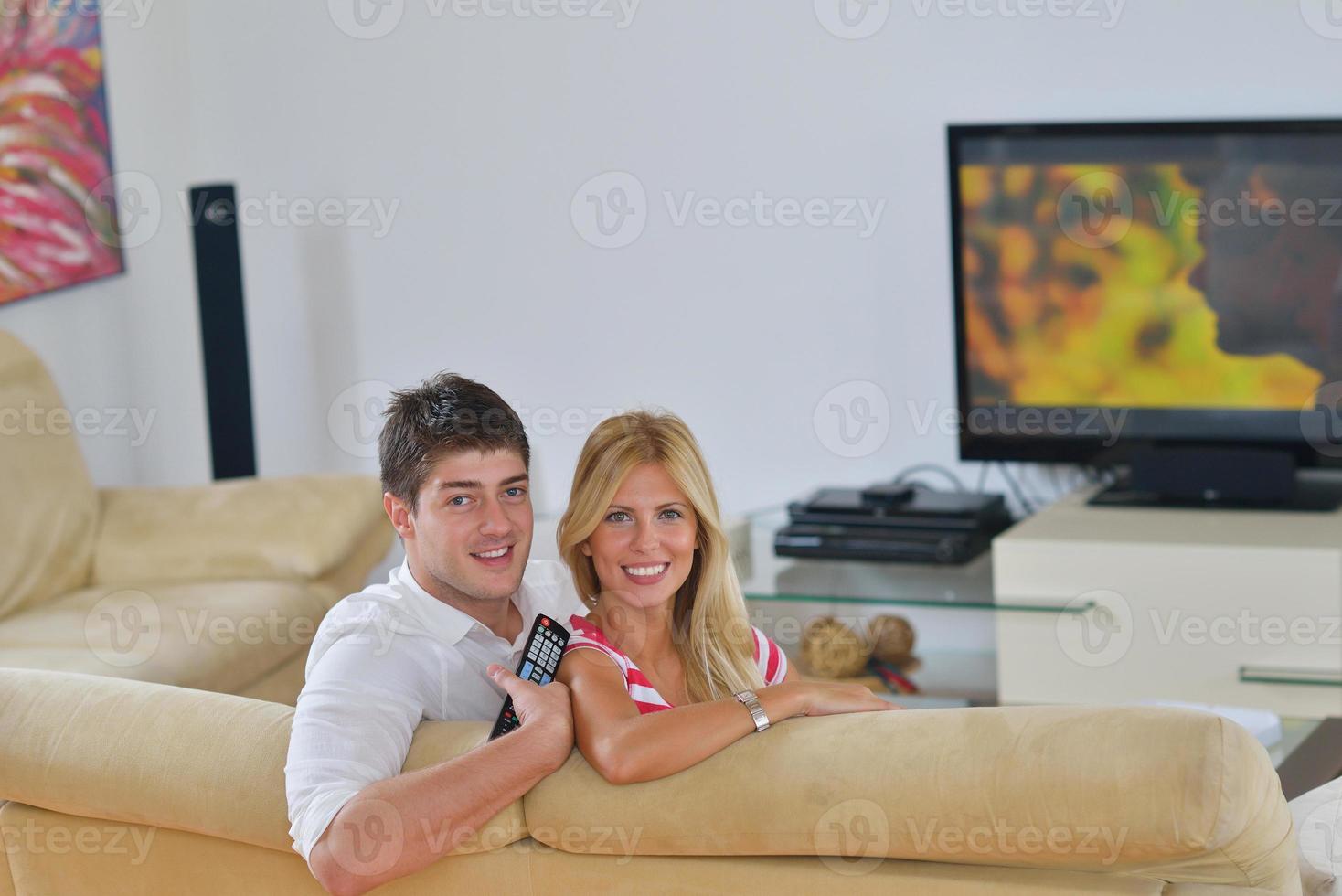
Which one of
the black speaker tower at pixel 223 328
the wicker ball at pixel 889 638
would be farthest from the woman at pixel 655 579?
the black speaker tower at pixel 223 328

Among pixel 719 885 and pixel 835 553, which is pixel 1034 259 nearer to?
pixel 835 553

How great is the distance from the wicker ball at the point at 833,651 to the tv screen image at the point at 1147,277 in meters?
0.73

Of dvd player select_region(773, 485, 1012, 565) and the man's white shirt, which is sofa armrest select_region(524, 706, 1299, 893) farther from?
dvd player select_region(773, 485, 1012, 565)

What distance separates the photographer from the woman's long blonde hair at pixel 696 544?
1886 mm

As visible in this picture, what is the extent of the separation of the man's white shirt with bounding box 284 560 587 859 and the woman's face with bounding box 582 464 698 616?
112 mm

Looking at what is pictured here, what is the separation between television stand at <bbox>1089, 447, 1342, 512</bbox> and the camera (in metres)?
3.65

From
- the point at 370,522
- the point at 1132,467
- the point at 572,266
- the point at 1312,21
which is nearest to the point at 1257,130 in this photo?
the point at 1312,21

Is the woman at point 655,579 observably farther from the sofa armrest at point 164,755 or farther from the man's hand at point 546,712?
the sofa armrest at point 164,755

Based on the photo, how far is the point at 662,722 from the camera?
144cm

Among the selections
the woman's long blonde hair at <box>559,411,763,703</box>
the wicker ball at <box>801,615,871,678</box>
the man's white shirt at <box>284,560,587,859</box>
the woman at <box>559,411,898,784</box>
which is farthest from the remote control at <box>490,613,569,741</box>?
the wicker ball at <box>801,615,871,678</box>

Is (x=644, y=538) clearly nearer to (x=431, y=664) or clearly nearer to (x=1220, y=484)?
(x=431, y=664)

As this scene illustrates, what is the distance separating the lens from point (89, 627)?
3141mm

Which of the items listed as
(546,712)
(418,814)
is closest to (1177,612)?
(546,712)

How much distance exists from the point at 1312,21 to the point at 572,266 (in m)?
1.96
